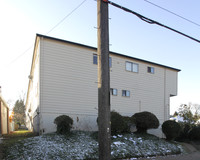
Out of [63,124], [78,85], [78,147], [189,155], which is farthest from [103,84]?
[189,155]

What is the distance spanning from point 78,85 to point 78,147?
5.79m

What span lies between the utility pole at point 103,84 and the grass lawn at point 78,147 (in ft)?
13.2

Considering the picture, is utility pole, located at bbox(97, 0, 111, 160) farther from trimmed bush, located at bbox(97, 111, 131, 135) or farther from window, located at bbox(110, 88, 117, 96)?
window, located at bbox(110, 88, 117, 96)

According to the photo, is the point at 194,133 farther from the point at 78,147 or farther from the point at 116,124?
the point at 78,147

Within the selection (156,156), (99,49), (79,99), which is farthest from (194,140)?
(99,49)

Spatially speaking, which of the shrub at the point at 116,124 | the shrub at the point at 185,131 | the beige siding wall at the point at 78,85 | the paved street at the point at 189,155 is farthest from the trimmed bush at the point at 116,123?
the shrub at the point at 185,131

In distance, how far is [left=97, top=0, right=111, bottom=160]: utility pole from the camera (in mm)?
5809

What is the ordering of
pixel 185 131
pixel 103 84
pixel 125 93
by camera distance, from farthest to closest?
pixel 185 131, pixel 125 93, pixel 103 84

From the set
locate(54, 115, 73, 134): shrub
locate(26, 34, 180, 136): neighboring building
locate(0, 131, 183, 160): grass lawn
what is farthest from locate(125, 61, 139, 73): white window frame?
locate(54, 115, 73, 134): shrub

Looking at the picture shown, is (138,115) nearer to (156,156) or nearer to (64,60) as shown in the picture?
(156,156)

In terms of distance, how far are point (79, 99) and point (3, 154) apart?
7.24 metres

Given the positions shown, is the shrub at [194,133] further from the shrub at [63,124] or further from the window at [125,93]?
the shrub at [63,124]

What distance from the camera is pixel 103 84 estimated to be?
19.7ft

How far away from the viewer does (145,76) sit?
19.5 metres
